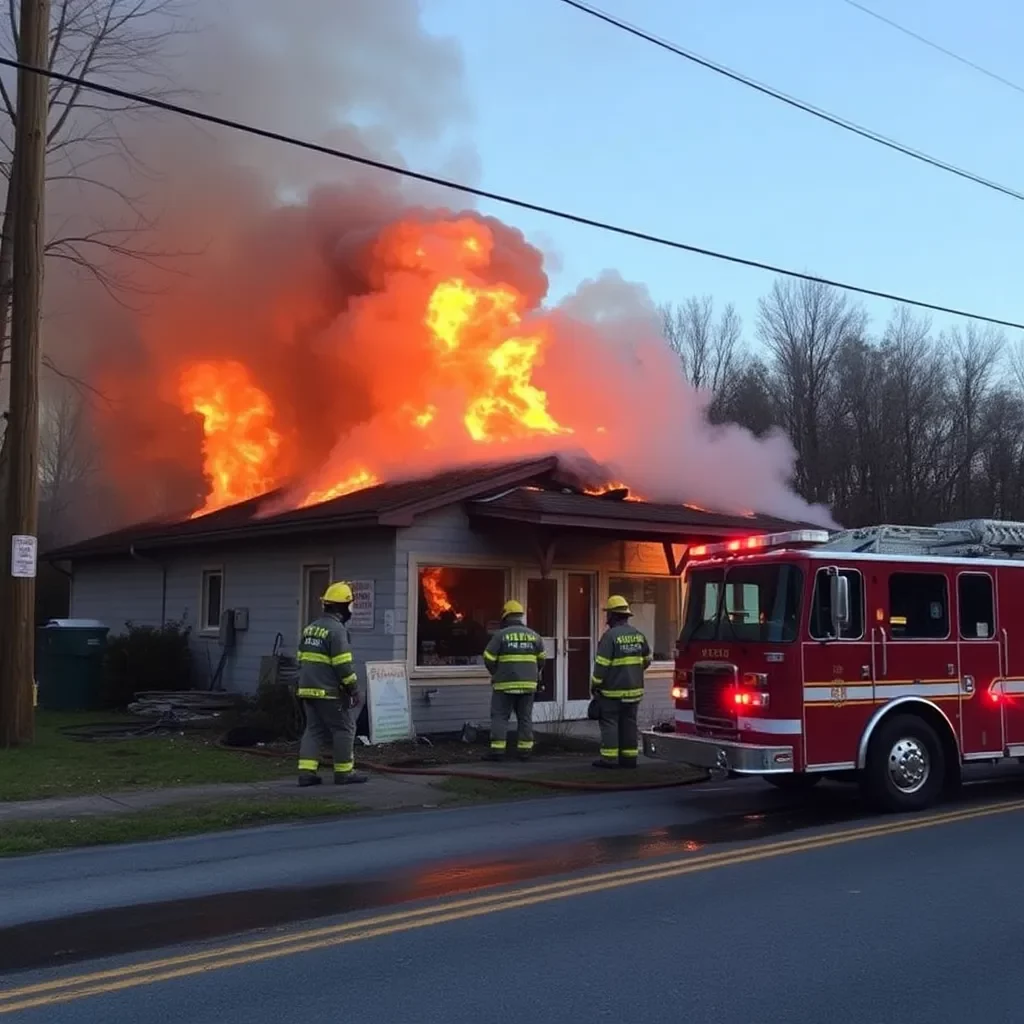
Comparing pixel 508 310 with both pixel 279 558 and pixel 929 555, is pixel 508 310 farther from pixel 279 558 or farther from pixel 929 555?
pixel 929 555

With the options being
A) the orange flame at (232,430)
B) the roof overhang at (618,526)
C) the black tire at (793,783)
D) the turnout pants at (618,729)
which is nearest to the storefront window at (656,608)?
the roof overhang at (618,526)

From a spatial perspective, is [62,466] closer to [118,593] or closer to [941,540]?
[118,593]

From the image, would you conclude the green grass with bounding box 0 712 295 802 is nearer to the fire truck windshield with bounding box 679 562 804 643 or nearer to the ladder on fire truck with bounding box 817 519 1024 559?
the fire truck windshield with bounding box 679 562 804 643

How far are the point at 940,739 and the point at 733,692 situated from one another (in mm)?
1960

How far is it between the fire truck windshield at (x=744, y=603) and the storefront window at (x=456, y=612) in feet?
15.6

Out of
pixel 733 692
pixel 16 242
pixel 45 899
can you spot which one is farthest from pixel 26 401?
pixel 733 692

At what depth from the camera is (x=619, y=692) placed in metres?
11.4

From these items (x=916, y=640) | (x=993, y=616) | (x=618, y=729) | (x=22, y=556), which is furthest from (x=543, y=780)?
(x=22, y=556)

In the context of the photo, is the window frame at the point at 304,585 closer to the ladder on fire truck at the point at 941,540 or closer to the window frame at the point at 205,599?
the window frame at the point at 205,599

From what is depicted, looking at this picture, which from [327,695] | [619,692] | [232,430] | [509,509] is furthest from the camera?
[232,430]

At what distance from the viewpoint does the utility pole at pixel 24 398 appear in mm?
11922

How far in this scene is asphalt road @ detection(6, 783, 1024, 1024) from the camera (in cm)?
439

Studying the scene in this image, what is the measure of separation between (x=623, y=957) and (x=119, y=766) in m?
7.83

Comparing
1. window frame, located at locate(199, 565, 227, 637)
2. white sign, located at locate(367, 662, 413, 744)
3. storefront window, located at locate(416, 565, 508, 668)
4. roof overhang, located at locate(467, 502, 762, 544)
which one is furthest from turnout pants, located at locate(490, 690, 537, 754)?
window frame, located at locate(199, 565, 227, 637)
